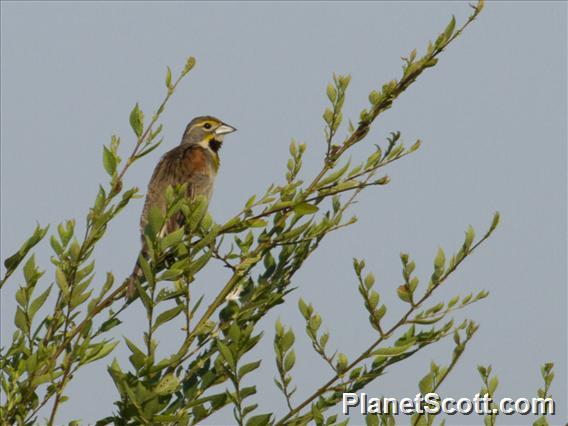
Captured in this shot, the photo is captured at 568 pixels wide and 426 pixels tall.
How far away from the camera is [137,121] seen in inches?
136

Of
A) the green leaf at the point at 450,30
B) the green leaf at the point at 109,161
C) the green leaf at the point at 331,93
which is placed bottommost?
the green leaf at the point at 109,161

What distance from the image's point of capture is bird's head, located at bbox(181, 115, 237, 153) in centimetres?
875

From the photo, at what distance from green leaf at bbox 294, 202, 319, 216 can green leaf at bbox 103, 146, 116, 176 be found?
65 centimetres

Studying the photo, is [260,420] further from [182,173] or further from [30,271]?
[182,173]

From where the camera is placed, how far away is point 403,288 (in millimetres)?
3484

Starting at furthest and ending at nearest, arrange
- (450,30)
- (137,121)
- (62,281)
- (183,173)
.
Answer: (183,173), (450,30), (137,121), (62,281)

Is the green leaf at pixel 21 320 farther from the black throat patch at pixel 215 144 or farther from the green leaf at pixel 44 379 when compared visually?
the black throat patch at pixel 215 144

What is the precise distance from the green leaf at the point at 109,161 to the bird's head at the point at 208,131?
531 centimetres

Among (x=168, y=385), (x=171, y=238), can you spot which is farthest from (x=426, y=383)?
(x=171, y=238)

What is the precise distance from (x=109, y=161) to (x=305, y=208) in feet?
2.30

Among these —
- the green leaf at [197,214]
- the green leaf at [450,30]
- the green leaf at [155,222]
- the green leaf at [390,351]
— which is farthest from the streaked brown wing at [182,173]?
the green leaf at [155,222]

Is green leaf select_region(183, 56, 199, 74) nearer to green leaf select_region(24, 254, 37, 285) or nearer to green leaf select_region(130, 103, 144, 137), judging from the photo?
green leaf select_region(130, 103, 144, 137)

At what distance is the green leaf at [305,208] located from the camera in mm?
3379

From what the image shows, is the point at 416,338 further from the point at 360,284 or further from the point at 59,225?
the point at 59,225
